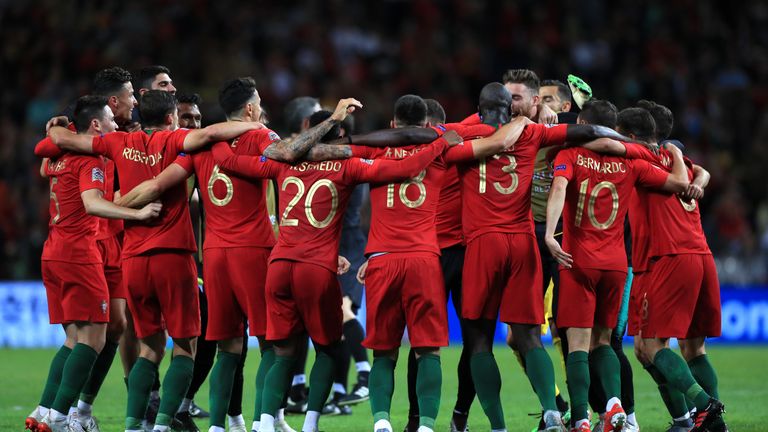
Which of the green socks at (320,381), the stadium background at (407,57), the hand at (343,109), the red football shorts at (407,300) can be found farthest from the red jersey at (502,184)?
the stadium background at (407,57)

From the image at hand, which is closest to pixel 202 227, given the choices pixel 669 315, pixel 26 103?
pixel 669 315

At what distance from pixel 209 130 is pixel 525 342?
2657mm

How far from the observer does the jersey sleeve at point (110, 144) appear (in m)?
8.24

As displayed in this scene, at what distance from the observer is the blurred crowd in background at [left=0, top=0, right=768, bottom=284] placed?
20500 millimetres

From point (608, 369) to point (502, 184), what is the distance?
1.57m

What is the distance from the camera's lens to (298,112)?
10.9m

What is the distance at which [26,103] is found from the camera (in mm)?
20500

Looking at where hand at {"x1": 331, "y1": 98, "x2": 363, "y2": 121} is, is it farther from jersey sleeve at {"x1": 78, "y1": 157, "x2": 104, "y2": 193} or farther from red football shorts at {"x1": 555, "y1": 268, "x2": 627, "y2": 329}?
red football shorts at {"x1": 555, "y1": 268, "x2": 627, "y2": 329}

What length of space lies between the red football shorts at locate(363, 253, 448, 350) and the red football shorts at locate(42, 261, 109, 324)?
217 cm

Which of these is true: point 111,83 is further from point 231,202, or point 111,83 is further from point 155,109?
point 231,202

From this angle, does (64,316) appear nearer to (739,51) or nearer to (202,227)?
(202,227)

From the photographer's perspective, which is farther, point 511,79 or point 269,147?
point 511,79

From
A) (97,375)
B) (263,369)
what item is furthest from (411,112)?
(97,375)

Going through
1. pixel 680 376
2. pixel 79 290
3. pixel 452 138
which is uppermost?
pixel 452 138
